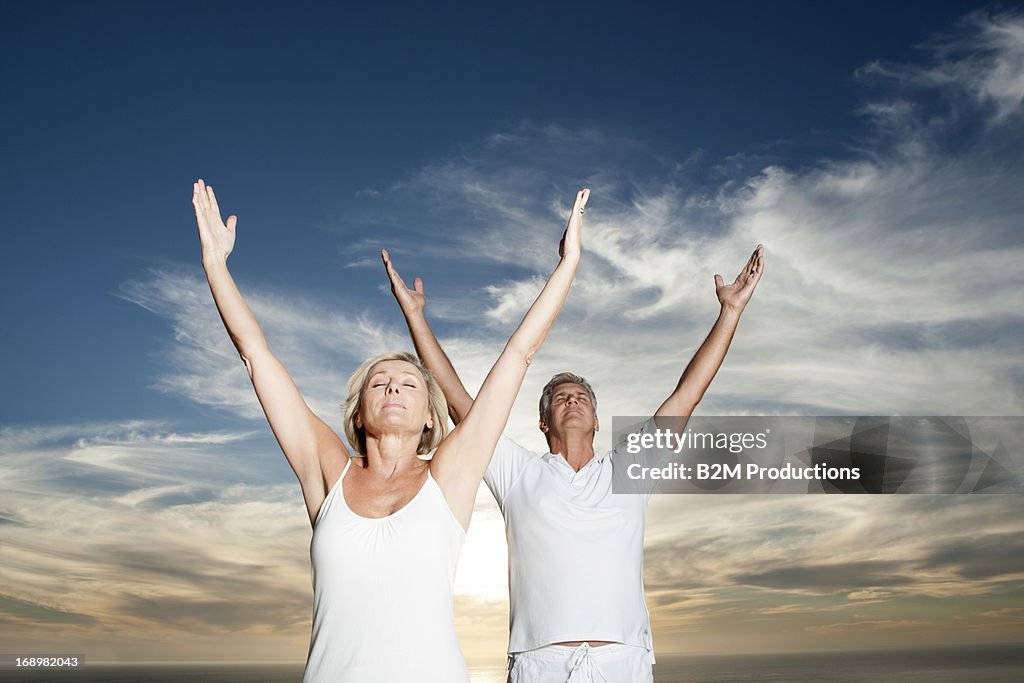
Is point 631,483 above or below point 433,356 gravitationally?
→ below

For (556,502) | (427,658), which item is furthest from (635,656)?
(427,658)

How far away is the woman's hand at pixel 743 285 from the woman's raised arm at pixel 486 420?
90.2 inches

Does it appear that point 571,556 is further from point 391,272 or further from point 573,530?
point 391,272

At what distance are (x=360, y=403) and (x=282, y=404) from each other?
333mm

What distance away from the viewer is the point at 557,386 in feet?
19.2

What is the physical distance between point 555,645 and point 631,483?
1.09 metres

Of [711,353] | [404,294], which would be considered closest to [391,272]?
[404,294]

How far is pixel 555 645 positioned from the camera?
483 centimetres

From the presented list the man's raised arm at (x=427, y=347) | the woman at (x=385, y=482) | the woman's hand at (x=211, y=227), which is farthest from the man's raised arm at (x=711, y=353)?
the woman's hand at (x=211, y=227)

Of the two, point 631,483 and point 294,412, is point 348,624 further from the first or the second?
point 631,483

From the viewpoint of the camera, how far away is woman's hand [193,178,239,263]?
3885 millimetres

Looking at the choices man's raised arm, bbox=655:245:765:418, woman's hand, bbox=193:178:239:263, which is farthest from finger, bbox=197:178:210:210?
man's raised arm, bbox=655:245:765:418

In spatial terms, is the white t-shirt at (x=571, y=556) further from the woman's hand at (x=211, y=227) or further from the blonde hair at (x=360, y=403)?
the woman's hand at (x=211, y=227)

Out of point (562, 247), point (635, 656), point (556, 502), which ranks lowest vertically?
point (635, 656)
